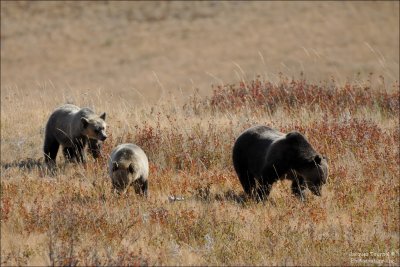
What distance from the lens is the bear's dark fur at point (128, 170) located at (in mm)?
9094

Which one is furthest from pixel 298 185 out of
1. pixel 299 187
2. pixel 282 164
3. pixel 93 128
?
pixel 93 128

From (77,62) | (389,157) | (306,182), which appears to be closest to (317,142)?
(389,157)

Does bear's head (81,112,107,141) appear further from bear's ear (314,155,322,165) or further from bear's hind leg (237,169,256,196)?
bear's ear (314,155,322,165)

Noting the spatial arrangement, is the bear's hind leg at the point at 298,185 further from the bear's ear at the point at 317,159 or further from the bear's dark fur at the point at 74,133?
the bear's dark fur at the point at 74,133

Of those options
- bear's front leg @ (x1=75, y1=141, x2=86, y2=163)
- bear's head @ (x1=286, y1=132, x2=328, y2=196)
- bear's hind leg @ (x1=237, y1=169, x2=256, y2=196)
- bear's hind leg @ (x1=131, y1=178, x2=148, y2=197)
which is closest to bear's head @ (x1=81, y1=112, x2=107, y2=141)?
bear's front leg @ (x1=75, y1=141, x2=86, y2=163)

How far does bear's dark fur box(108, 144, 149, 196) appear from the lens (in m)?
9.09

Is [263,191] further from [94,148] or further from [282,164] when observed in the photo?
[94,148]

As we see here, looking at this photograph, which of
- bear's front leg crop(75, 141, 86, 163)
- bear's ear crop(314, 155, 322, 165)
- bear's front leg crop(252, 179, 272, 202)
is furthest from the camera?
bear's front leg crop(75, 141, 86, 163)

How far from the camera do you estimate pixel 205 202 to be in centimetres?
898

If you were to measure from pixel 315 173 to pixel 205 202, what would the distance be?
165cm

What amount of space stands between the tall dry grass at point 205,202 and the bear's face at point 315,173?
0.23 meters

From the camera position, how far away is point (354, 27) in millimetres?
46625

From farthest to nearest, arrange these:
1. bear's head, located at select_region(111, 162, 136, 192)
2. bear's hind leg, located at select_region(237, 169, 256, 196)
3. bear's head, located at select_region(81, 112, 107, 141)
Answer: bear's head, located at select_region(81, 112, 107, 141)
bear's hind leg, located at select_region(237, 169, 256, 196)
bear's head, located at select_region(111, 162, 136, 192)

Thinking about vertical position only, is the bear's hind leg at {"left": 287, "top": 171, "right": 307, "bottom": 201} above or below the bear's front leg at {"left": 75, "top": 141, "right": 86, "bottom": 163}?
above
